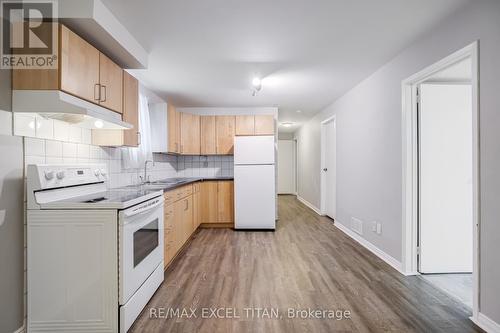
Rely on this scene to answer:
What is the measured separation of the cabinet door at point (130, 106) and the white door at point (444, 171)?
3.01 m

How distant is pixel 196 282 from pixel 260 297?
27.1 inches

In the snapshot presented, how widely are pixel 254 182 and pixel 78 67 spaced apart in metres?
3.13

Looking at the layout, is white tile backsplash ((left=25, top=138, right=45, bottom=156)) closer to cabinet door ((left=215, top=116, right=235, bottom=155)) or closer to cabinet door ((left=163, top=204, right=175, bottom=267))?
cabinet door ((left=163, top=204, right=175, bottom=267))

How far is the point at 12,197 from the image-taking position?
159 centimetres

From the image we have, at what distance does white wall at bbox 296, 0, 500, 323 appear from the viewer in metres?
1.66

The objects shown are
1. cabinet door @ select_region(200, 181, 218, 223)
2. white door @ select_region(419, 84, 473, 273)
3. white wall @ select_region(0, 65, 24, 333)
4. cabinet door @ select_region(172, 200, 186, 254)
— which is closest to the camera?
white wall @ select_region(0, 65, 24, 333)

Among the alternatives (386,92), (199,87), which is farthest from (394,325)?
(199,87)

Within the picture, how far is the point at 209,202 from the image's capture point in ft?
15.2

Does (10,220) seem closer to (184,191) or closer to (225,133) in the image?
(184,191)

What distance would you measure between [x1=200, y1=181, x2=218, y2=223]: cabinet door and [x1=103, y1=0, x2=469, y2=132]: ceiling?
5.91 ft

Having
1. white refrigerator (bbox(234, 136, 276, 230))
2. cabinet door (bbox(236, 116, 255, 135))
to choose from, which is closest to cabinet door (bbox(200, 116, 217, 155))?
cabinet door (bbox(236, 116, 255, 135))

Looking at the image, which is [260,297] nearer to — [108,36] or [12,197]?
[12,197]

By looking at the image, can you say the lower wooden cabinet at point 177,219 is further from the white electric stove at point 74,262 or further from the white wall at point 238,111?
the white wall at point 238,111

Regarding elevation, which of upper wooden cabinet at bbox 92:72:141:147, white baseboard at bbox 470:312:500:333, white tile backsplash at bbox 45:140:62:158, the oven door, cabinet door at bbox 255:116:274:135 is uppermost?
cabinet door at bbox 255:116:274:135
